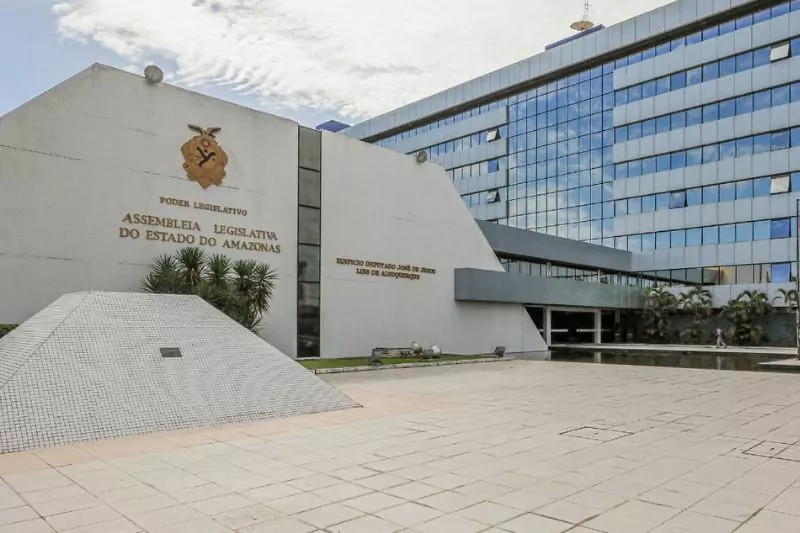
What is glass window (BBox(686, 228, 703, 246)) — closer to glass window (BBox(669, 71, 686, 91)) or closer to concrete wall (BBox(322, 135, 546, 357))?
glass window (BBox(669, 71, 686, 91))

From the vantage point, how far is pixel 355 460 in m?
7.61

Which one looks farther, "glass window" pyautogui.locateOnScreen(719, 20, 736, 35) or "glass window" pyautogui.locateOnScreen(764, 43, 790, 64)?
"glass window" pyautogui.locateOnScreen(719, 20, 736, 35)

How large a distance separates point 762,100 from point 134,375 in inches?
1646

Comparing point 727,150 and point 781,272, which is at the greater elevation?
point 727,150

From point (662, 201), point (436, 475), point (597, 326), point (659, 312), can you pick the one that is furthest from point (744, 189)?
point (436, 475)

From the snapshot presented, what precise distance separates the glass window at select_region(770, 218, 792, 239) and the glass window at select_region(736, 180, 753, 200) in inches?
89.2

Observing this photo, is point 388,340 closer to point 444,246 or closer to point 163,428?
point 444,246

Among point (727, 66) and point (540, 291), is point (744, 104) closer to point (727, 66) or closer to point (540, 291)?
point (727, 66)

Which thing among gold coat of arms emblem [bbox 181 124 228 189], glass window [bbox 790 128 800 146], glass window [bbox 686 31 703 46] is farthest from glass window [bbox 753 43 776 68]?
gold coat of arms emblem [bbox 181 124 228 189]

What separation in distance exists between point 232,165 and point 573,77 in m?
35.8

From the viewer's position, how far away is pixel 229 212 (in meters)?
21.4

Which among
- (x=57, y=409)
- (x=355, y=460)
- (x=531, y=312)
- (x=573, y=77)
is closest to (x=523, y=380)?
(x=355, y=460)

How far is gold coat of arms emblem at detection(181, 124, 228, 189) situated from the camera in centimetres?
2055

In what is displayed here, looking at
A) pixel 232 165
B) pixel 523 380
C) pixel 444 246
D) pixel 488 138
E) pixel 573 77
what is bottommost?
pixel 523 380
